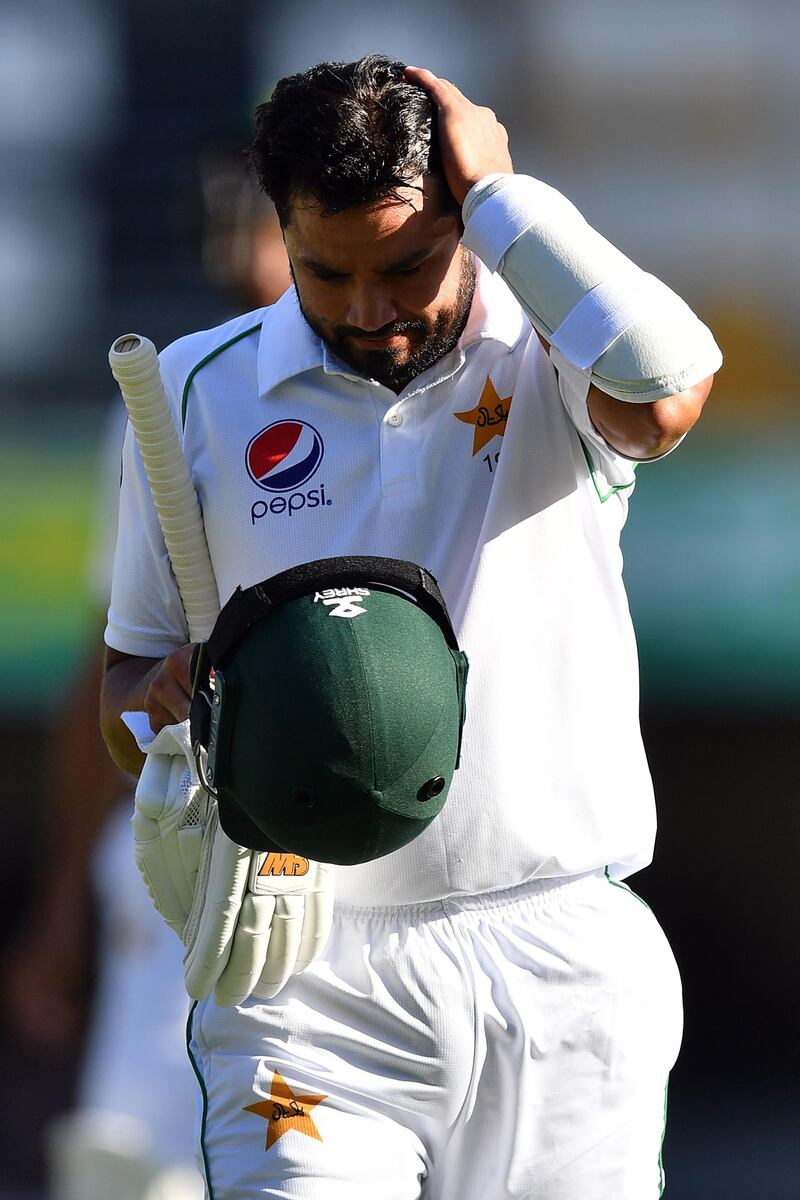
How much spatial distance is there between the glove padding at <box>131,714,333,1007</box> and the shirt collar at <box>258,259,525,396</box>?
1.39 ft

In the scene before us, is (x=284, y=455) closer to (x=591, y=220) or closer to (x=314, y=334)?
(x=314, y=334)

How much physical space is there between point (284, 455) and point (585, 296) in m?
0.38

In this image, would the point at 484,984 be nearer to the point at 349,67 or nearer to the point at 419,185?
the point at 419,185

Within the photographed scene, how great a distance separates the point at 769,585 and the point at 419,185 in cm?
175

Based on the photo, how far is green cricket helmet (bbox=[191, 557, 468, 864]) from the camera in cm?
Result: 152

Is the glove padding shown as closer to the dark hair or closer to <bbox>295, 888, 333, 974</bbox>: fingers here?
<bbox>295, 888, 333, 974</bbox>: fingers

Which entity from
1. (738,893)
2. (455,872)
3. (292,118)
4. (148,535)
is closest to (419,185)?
(292,118)

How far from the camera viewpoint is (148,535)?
75.2 inches

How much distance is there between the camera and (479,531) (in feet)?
6.08

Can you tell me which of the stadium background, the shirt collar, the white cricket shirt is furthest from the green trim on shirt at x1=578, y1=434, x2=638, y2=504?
the stadium background

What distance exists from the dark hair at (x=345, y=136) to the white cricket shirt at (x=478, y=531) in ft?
0.58

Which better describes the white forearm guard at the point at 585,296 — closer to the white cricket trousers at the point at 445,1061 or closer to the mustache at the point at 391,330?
the mustache at the point at 391,330

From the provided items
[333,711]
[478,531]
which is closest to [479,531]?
[478,531]

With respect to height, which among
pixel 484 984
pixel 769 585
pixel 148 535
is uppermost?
pixel 148 535
